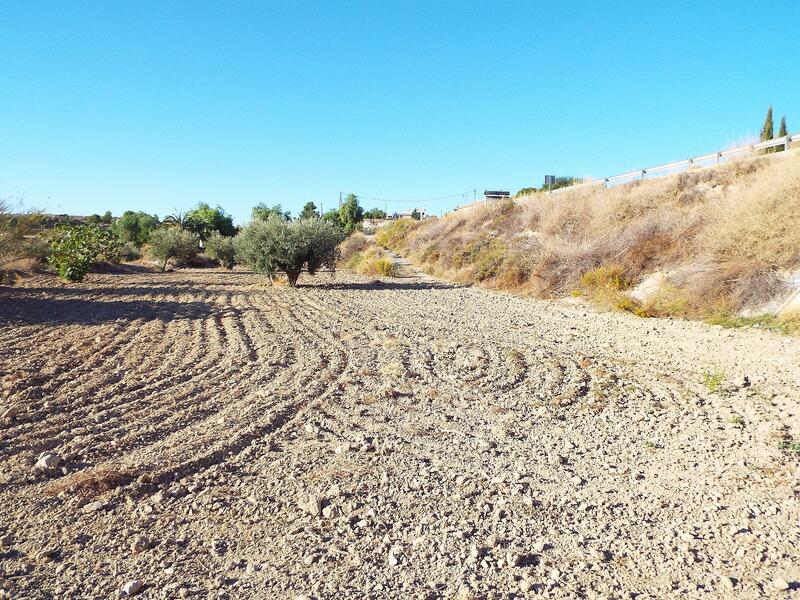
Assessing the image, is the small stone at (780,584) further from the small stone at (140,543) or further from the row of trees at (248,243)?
the row of trees at (248,243)

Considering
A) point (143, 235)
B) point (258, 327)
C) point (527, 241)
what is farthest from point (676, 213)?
point (143, 235)

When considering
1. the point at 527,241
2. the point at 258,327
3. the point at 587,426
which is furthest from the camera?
the point at 527,241

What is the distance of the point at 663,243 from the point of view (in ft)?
49.4

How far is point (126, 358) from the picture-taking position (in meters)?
8.30

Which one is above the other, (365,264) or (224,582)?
(365,264)

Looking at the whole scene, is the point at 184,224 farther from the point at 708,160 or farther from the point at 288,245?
the point at 708,160

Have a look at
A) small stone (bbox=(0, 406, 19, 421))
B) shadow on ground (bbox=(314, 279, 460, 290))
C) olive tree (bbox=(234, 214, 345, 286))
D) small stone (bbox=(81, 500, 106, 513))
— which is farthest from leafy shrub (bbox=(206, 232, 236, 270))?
small stone (bbox=(81, 500, 106, 513))

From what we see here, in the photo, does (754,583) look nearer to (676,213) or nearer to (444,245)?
(676,213)

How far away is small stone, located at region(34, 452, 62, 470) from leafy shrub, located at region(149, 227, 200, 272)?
27.1m

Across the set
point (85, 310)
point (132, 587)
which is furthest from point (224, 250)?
point (132, 587)

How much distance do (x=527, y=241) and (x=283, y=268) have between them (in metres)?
8.80

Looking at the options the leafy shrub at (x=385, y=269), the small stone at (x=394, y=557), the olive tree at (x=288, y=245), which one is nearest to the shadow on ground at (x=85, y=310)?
the olive tree at (x=288, y=245)

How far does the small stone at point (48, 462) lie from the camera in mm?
4484

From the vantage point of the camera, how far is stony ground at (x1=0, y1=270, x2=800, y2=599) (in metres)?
3.25
